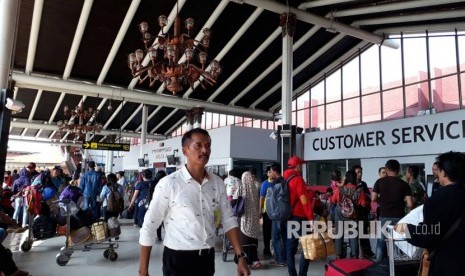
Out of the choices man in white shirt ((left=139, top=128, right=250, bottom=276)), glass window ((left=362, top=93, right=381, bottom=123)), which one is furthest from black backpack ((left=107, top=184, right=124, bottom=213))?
glass window ((left=362, top=93, right=381, bottom=123))

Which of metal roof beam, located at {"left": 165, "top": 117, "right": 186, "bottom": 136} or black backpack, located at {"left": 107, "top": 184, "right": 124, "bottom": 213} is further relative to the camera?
metal roof beam, located at {"left": 165, "top": 117, "right": 186, "bottom": 136}

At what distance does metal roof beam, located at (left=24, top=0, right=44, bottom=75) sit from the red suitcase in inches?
373

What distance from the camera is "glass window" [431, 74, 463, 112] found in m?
10.8

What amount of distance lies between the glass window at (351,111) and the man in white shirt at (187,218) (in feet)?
41.9

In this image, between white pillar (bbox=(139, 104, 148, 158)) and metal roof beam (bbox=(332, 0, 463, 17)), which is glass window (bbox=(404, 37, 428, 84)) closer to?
metal roof beam (bbox=(332, 0, 463, 17))

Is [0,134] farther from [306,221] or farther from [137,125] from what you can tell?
[137,125]

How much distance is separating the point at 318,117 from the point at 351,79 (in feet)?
6.89

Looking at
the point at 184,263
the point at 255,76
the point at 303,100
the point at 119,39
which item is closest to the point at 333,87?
the point at 303,100

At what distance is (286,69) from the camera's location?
9.90 metres

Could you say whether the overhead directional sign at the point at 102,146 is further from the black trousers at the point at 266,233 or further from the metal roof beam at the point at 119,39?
the black trousers at the point at 266,233

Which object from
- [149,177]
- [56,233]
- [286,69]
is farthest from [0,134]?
[286,69]

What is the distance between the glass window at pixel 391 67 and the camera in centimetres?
1269

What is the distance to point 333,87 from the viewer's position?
15.5 meters

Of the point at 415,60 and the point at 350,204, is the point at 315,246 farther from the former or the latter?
the point at 415,60
